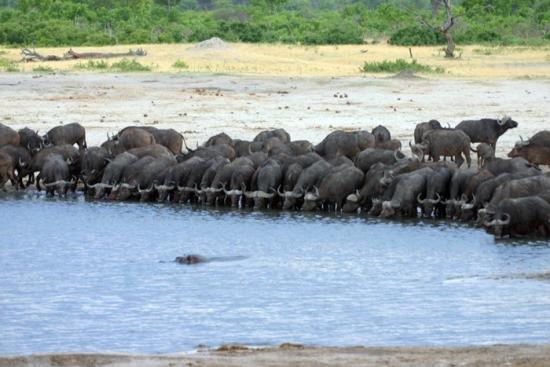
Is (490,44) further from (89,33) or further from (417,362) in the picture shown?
(417,362)

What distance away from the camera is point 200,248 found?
15.5 meters

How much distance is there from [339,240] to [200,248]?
1738 mm

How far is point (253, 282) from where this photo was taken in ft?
43.1

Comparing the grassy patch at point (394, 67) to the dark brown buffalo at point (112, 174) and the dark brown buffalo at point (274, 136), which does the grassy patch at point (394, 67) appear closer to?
the dark brown buffalo at point (274, 136)

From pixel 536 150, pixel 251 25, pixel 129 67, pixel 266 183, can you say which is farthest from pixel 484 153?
pixel 251 25

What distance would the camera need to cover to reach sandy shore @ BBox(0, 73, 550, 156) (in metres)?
25.0

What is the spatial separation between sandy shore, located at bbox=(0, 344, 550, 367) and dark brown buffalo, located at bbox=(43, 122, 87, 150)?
13.1 meters

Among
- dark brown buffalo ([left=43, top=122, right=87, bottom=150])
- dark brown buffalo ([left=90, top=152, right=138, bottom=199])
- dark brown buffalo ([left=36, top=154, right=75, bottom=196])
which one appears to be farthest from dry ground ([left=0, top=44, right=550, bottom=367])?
dark brown buffalo ([left=90, top=152, right=138, bottom=199])

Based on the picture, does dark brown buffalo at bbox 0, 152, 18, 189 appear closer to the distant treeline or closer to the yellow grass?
the yellow grass

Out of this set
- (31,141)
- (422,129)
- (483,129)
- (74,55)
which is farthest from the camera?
(74,55)

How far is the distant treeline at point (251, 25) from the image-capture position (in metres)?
49.6

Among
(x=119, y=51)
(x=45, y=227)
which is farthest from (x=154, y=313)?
(x=119, y=51)

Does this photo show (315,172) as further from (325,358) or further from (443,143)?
(325,358)

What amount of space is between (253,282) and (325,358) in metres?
4.45
